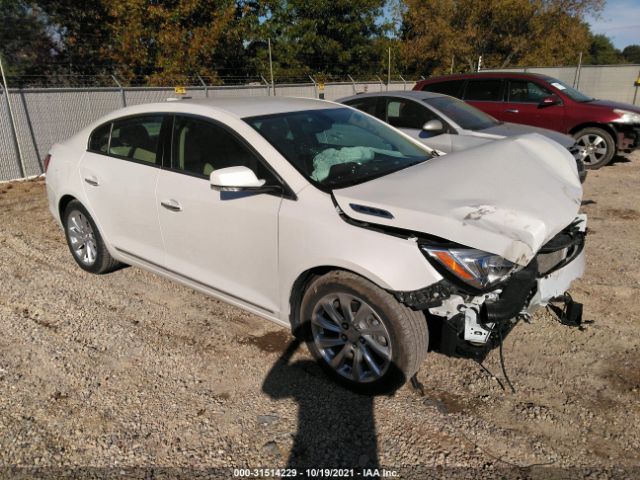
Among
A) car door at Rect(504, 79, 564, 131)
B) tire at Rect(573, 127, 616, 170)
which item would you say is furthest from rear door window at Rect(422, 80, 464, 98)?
tire at Rect(573, 127, 616, 170)

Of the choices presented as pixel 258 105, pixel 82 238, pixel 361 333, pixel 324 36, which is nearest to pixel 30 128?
pixel 82 238

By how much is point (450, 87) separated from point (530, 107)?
5.14ft

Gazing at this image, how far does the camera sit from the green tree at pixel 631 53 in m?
75.9

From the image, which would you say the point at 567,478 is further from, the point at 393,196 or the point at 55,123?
the point at 55,123

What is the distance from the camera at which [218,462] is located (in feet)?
8.20

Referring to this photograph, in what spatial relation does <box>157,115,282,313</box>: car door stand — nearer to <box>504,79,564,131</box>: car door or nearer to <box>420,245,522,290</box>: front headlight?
<box>420,245,522,290</box>: front headlight

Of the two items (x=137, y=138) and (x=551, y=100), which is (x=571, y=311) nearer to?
(x=137, y=138)

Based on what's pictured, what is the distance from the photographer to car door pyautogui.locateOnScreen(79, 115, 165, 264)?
3.73 meters

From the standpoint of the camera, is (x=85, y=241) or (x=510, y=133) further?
(x=510, y=133)

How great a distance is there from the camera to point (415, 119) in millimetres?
7109

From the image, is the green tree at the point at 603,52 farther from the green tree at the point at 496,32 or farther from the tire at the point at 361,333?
the tire at the point at 361,333

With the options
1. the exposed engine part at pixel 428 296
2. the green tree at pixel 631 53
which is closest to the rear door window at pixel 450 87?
the exposed engine part at pixel 428 296

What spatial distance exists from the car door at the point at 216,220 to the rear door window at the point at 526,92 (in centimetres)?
790

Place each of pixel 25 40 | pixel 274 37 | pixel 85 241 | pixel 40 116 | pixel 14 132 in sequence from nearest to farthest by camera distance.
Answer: pixel 85 241, pixel 14 132, pixel 40 116, pixel 25 40, pixel 274 37
